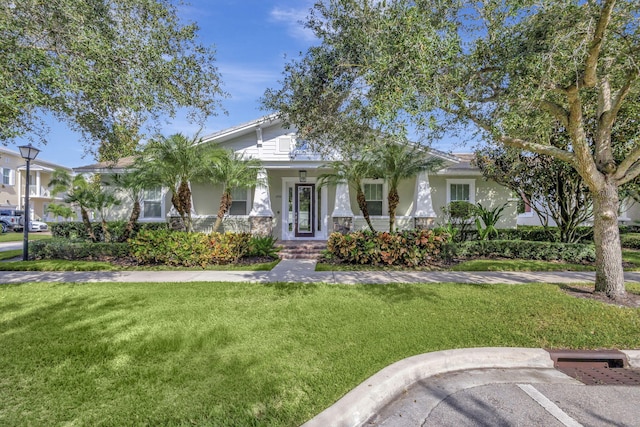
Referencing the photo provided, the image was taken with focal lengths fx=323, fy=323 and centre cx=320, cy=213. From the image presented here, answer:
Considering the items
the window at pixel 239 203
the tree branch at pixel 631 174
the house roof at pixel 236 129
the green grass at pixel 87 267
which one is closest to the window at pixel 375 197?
the house roof at pixel 236 129

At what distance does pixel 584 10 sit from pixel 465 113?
6.71 feet

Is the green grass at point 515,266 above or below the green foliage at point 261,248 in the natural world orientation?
below

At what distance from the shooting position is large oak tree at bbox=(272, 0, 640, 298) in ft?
15.6

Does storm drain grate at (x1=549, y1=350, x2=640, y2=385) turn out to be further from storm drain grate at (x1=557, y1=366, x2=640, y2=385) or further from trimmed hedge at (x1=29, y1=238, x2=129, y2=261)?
trimmed hedge at (x1=29, y1=238, x2=129, y2=261)

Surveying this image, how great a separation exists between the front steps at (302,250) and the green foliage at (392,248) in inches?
74.5

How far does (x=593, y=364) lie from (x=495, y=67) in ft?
15.1

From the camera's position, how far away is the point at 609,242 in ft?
19.5

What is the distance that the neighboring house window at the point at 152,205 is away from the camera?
14.6 meters

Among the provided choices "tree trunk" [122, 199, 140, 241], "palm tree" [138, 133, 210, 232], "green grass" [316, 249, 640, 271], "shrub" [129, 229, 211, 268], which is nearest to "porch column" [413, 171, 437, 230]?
"green grass" [316, 249, 640, 271]

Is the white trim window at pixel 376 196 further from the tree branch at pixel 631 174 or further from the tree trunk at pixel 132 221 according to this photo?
the tree trunk at pixel 132 221

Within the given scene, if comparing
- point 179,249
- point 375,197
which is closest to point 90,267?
point 179,249

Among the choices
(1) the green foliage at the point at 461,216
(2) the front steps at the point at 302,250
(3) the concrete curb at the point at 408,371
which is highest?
(1) the green foliage at the point at 461,216

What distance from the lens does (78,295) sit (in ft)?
21.1

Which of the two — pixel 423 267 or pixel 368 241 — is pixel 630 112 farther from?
pixel 368 241
